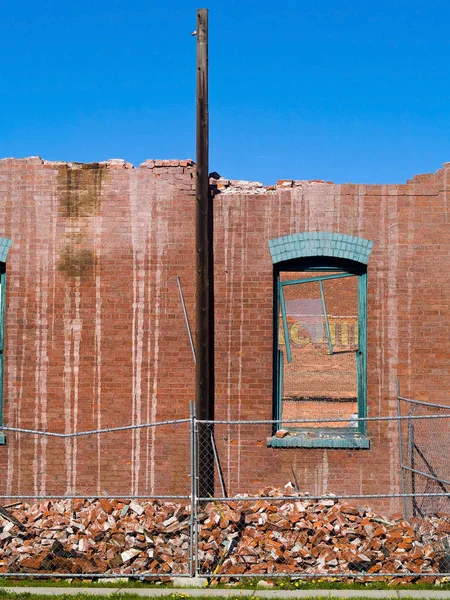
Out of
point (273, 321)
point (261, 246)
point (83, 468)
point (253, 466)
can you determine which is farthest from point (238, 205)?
point (83, 468)

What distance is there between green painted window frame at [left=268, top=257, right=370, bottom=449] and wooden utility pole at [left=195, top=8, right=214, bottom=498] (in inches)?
38.4

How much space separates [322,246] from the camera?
10.8 m

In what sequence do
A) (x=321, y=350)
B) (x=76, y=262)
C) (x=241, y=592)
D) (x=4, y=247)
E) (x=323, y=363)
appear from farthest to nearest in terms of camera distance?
1. (x=321, y=350)
2. (x=323, y=363)
3. (x=4, y=247)
4. (x=76, y=262)
5. (x=241, y=592)

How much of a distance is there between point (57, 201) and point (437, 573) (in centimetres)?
726

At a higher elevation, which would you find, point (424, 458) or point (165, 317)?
point (165, 317)

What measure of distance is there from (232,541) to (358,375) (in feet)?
11.0

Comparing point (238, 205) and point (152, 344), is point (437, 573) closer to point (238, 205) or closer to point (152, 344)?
point (152, 344)

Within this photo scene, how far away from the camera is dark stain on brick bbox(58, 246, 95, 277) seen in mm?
11062

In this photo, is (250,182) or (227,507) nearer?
(227,507)

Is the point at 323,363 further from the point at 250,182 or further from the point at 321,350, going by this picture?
the point at 250,182

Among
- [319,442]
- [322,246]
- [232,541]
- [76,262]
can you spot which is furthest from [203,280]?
[232,541]

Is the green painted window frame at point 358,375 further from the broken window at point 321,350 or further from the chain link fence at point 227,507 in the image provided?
the chain link fence at point 227,507

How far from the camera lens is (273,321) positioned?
1092 cm

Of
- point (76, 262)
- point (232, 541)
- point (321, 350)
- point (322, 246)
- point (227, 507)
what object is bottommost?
point (232, 541)
